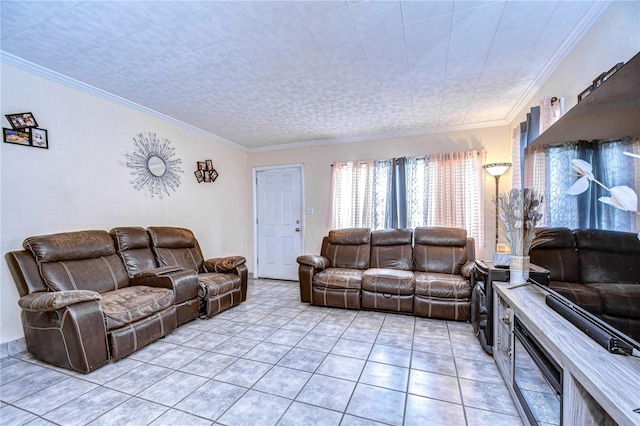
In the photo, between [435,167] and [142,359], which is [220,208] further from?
[435,167]

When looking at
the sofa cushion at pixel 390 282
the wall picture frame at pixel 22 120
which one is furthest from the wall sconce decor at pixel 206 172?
the sofa cushion at pixel 390 282

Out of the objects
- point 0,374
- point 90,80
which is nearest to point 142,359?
point 0,374

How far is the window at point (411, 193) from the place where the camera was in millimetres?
3713

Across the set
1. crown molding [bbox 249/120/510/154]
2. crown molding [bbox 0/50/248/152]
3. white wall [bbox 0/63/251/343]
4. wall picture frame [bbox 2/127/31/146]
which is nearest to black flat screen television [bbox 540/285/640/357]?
crown molding [bbox 249/120/510/154]

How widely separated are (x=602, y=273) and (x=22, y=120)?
3.96m

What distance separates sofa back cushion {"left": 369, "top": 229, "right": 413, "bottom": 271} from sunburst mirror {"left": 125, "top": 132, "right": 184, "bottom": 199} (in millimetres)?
2925

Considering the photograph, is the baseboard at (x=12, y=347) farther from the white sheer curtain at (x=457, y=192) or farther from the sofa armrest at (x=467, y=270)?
the white sheer curtain at (x=457, y=192)

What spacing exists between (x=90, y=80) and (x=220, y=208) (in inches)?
91.2

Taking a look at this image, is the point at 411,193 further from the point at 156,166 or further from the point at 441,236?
the point at 156,166

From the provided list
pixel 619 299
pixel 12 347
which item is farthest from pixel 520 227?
pixel 12 347

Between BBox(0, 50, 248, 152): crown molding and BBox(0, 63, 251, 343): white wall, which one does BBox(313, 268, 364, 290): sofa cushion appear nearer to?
BBox(0, 63, 251, 343): white wall

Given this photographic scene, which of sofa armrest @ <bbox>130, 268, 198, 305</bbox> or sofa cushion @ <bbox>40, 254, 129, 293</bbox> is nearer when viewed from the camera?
sofa cushion @ <bbox>40, 254, 129, 293</bbox>

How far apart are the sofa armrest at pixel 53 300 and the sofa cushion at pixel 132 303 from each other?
0.58 ft

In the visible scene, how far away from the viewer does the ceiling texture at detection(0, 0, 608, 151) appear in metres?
1.69
